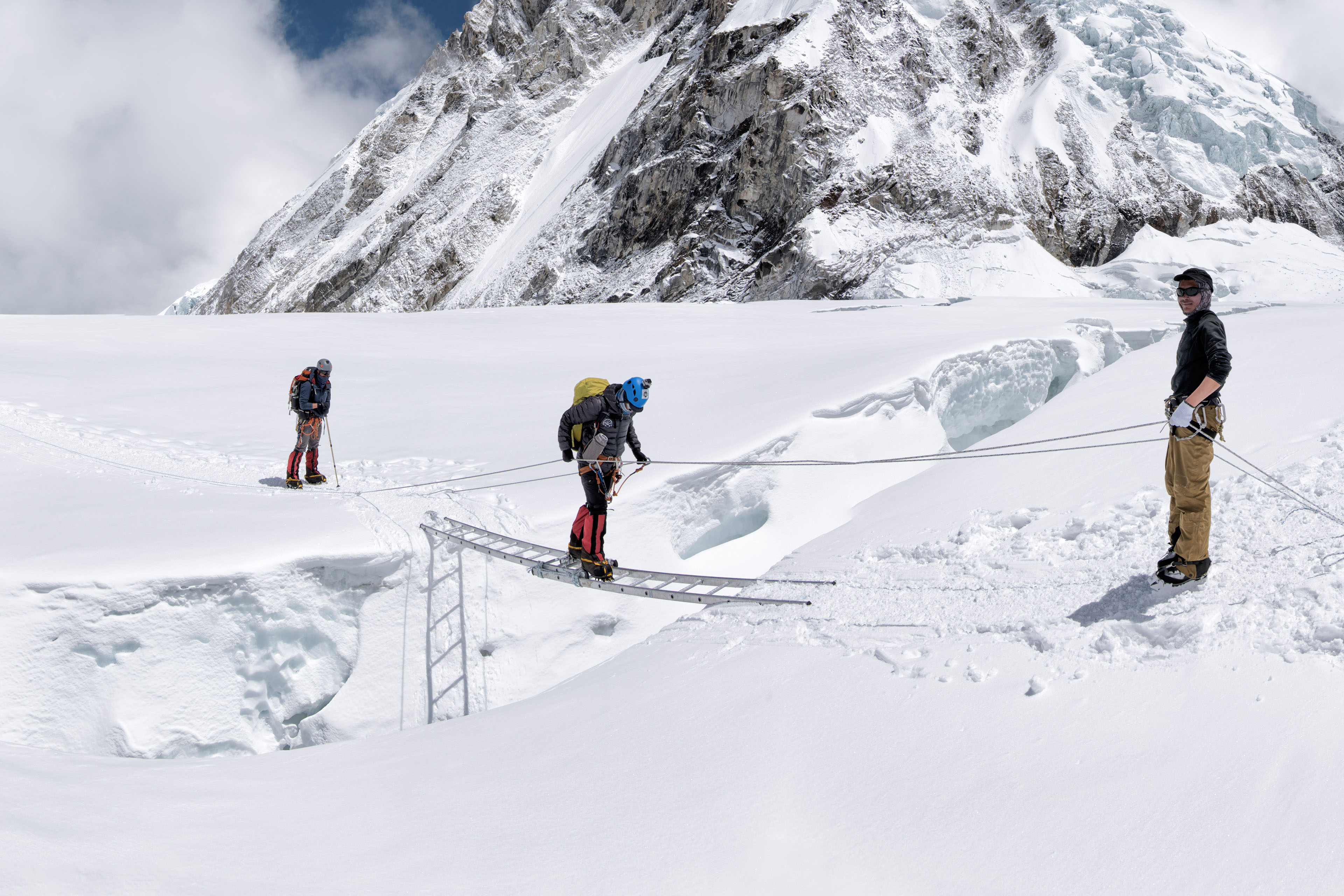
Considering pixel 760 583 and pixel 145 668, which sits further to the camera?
pixel 760 583

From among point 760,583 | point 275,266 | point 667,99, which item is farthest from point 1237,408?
point 275,266

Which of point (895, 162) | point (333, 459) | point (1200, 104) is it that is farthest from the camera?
point (1200, 104)

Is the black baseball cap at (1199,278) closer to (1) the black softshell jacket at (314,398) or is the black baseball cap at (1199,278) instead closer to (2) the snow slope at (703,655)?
(2) the snow slope at (703,655)

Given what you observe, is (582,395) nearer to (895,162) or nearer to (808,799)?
(808,799)

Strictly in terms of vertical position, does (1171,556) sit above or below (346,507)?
below

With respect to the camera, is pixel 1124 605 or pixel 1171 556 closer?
pixel 1124 605

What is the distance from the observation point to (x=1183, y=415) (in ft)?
12.6

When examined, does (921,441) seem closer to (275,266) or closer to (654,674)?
(654,674)

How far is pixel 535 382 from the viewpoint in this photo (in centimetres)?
1218

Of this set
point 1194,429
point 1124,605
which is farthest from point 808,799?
point 1194,429

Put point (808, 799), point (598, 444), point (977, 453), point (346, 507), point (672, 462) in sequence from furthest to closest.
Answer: point (672, 462) → point (346, 507) → point (977, 453) → point (598, 444) → point (808, 799)

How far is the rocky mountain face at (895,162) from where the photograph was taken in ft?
148

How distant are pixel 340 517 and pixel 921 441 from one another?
6368mm

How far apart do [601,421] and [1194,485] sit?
12.1 feet
